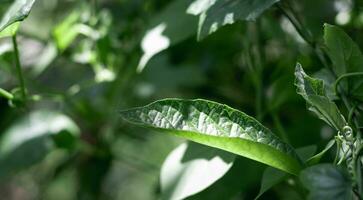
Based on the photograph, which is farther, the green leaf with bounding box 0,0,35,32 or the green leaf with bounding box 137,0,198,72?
the green leaf with bounding box 137,0,198,72

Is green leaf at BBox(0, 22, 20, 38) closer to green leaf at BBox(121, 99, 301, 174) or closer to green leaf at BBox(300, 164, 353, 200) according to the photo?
green leaf at BBox(121, 99, 301, 174)

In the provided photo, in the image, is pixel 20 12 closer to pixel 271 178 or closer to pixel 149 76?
pixel 271 178

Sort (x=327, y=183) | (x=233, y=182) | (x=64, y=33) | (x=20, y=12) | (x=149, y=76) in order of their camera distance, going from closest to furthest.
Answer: (x=327, y=183), (x=20, y=12), (x=233, y=182), (x=64, y=33), (x=149, y=76)

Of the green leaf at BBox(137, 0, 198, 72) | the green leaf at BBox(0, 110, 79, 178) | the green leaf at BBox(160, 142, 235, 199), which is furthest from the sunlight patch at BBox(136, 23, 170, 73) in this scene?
the green leaf at BBox(0, 110, 79, 178)

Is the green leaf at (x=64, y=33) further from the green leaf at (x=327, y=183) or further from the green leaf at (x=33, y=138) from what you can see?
the green leaf at (x=327, y=183)

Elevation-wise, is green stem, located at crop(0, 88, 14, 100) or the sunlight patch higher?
green stem, located at crop(0, 88, 14, 100)

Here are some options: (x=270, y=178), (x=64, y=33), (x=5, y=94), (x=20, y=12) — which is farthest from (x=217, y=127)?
(x=64, y=33)

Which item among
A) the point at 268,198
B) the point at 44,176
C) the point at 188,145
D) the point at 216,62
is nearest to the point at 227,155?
the point at 188,145
